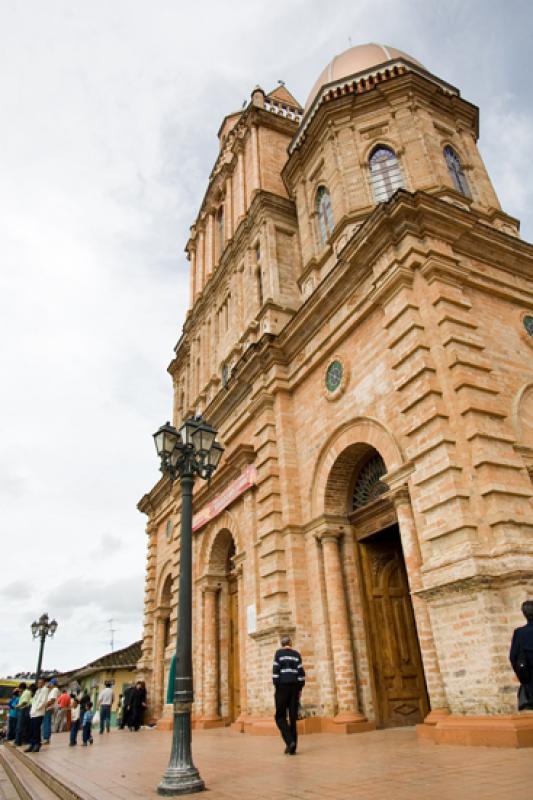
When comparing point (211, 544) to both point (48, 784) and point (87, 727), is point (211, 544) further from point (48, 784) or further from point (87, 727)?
point (48, 784)

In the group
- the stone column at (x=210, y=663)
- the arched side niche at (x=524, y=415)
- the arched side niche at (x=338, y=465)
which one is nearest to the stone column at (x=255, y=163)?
the arched side niche at (x=338, y=465)

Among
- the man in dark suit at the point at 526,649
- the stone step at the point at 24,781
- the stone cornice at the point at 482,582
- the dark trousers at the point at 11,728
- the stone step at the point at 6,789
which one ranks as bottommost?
the stone step at the point at 6,789

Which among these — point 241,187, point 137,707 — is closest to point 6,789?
point 137,707

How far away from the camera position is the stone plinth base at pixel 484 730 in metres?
6.72

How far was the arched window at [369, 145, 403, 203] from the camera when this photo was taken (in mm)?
14844

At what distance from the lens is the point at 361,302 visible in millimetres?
12102

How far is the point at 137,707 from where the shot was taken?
20.2 m

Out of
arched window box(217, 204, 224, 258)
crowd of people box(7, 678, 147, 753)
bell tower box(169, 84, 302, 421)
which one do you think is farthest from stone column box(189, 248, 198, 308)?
crowd of people box(7, 678, 147, 753)

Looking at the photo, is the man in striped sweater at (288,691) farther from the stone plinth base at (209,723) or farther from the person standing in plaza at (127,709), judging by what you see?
the person standing in plaza at (127,709)

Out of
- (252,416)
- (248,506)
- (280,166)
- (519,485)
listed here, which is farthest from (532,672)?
(280,166)

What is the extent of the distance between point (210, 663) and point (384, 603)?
24.6 feet

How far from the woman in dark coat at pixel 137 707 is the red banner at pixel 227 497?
280 inches

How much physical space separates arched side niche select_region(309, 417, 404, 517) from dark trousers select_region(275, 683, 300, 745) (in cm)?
469

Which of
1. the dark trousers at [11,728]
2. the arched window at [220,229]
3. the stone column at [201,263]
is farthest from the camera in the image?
the stone column at [201,263]
